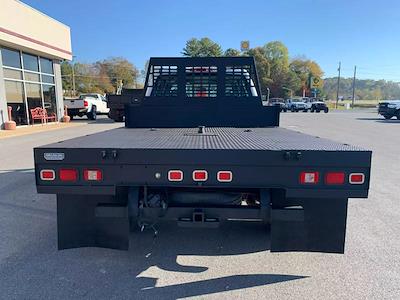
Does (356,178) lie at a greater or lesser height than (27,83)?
lesser

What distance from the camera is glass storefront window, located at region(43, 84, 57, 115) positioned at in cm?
1981

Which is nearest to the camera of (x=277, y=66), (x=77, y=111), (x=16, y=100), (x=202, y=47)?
(x=16, y=100)

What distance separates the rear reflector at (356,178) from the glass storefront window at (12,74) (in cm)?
1736

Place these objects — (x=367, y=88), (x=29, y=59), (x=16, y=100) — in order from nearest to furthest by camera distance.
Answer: (x=16, y=100), (x=29, y=59), (x=367, y=88)

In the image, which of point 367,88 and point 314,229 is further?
point 367,88

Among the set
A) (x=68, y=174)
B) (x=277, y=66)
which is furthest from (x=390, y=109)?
(x=277, y=66)

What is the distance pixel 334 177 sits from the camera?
2617 mm

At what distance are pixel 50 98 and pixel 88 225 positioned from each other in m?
19.7

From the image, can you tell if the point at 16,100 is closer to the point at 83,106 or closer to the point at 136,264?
the point at 83,106

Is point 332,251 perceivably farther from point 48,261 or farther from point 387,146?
point 387,146

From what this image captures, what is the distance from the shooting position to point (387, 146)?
11.8m

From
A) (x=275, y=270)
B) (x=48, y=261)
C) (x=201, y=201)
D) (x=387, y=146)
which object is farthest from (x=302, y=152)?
(x=387, y=146)

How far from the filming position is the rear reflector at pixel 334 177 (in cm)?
261

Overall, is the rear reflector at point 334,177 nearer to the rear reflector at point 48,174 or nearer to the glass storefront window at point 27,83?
the rear reflector at point 48,174
